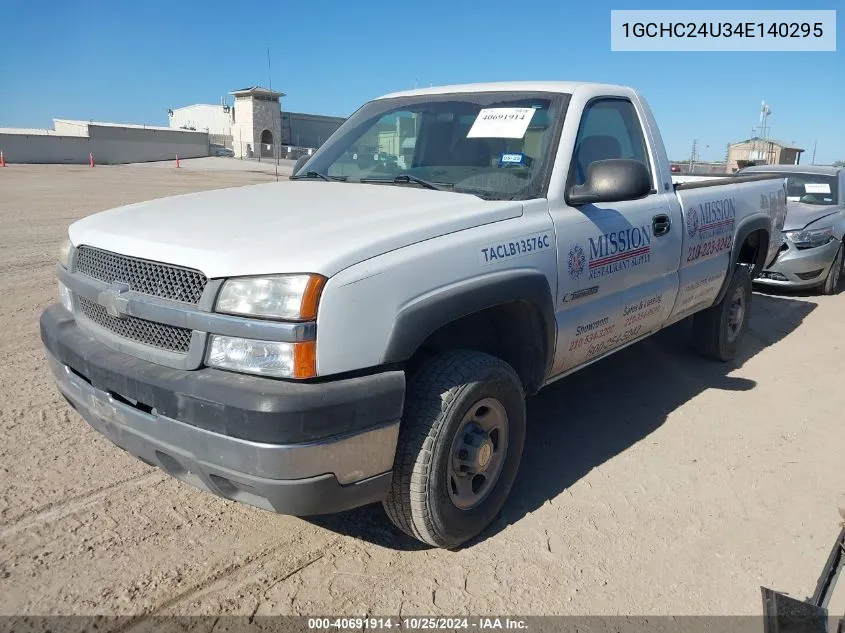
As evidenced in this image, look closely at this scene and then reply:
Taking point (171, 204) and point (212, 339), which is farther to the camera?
point (171, 204)

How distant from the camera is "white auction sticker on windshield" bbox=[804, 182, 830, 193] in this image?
916cm

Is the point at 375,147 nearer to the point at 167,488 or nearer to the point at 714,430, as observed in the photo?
the point at 167,488

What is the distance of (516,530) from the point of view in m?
3.07

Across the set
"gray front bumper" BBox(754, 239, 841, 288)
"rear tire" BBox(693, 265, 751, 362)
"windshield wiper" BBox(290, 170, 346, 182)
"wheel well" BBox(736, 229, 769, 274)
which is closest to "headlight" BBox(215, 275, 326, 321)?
"windshield wiper" BBox(290, 170, 346, 182)

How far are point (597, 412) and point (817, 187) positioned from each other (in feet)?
22.4

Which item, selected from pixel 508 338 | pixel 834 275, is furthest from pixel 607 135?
pixel 834 275

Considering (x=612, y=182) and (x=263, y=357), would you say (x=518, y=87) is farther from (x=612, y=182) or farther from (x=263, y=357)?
(x=263, y=357)

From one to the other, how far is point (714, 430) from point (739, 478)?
0.65 meters

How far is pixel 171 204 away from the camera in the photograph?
10.5 feet

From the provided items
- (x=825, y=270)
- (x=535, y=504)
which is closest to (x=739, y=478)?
(x=535, y=504)

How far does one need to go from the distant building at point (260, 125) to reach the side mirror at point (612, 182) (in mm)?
48535

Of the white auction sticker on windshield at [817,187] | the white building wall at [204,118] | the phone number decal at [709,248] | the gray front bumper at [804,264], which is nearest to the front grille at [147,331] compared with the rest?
the phone number decal at [709,248]

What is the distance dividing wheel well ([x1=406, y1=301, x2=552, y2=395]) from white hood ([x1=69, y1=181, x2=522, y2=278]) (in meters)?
0.46

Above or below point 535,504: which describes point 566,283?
above
